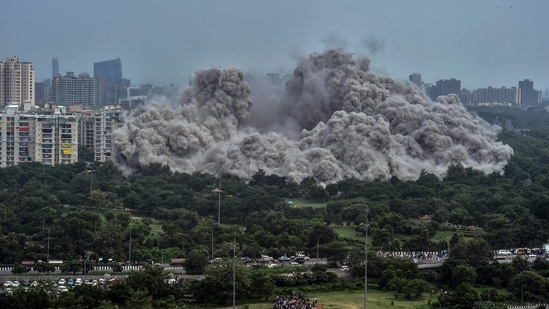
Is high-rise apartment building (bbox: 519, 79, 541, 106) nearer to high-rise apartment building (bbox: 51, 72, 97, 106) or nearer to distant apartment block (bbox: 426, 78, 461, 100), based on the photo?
distant apartment block (bbox: 426, 78, 461, 100)

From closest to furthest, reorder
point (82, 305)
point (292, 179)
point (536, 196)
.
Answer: point (82, 305)
point (536, 196)
point (292, 179)

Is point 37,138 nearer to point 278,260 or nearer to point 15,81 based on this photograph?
point 15,81

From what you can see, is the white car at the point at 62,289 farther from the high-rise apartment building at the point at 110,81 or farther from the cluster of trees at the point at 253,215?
the high-rise apartment building at the point at 110,81

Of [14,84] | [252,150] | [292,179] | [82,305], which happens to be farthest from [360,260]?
[14,84]

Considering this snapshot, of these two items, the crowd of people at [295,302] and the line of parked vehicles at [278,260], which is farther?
the line of parked vehicles at [278,260]

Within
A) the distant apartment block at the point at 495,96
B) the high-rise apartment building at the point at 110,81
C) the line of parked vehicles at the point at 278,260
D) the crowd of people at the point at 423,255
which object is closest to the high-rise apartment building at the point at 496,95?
the distant apartment block at the point at 495,96

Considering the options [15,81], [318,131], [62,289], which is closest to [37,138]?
[318,131]

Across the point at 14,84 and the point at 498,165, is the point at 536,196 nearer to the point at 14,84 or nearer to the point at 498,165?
the point at 498,165
